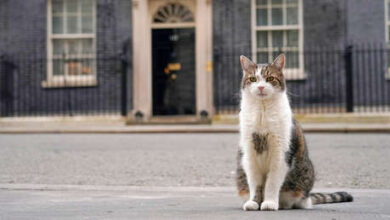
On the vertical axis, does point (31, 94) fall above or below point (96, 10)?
below

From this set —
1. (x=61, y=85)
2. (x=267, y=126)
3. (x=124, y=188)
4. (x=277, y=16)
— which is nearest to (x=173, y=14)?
(x=277, y=16)

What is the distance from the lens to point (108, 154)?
872 cm

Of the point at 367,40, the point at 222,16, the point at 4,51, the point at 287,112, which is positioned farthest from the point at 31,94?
the point at 287,112

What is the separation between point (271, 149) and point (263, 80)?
1.61 feet

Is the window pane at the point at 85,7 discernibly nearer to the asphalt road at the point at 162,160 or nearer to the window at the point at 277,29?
the window at the point at 277,29

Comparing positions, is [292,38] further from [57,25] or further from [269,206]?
[269,206]

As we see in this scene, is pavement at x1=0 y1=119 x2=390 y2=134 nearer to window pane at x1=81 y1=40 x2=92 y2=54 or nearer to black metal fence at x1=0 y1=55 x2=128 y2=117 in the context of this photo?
black metal fence at x1=0 y1=55 x2=128 y2=117

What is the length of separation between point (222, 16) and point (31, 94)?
5731 millimetres

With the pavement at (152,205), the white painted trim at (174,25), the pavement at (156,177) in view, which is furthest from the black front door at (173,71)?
the pavement at (152,205)

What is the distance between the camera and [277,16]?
16.0 m

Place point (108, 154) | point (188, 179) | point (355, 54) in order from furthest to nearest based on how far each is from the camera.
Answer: point (355, 54)
point (108, 154)
point (188, 179)

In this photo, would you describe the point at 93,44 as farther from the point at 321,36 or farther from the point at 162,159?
the point at 162,159

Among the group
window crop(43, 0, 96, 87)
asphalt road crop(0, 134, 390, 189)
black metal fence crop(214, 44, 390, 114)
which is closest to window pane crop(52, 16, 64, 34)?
window crop(43, 0, 96, 87)

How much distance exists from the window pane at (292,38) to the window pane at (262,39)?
60cm
